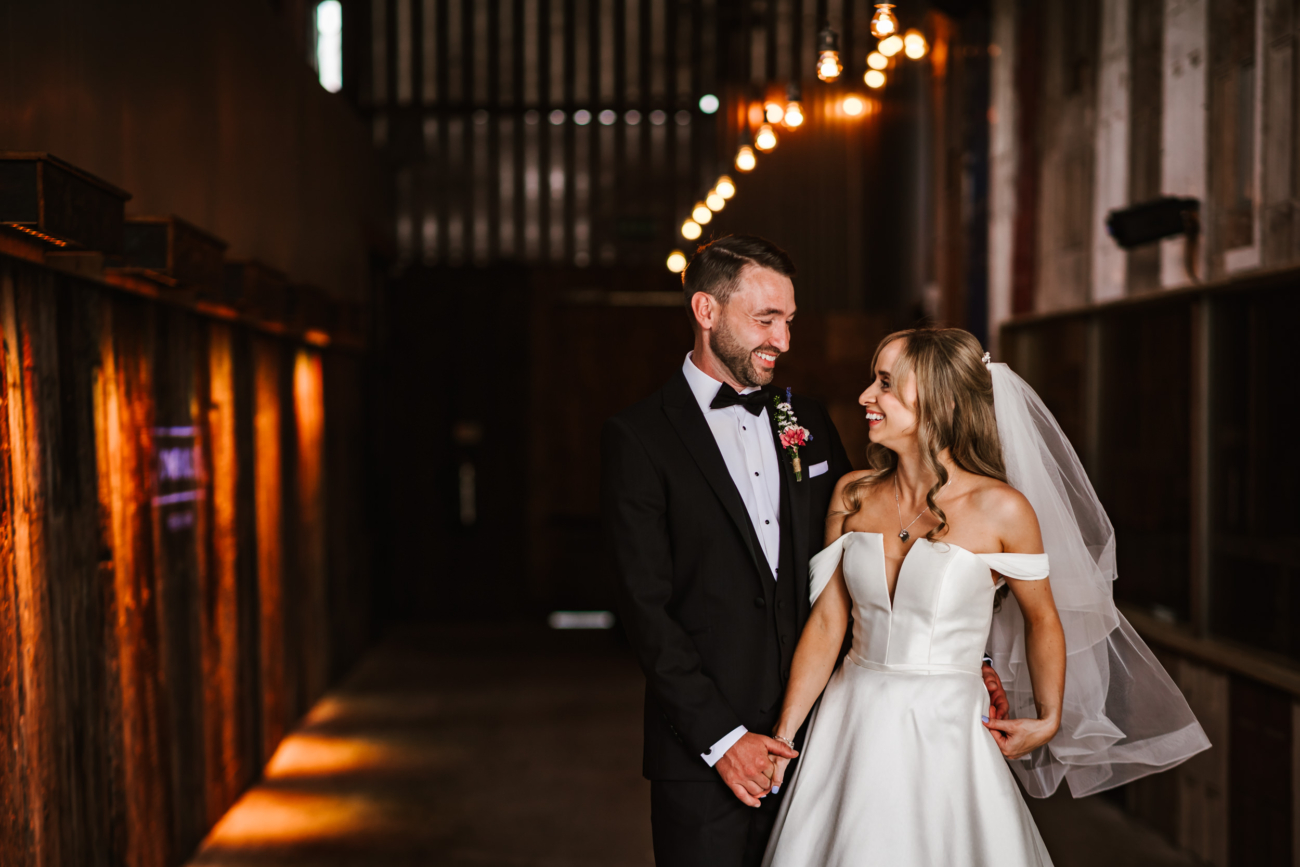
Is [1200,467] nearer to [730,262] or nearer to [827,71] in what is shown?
[827,71]

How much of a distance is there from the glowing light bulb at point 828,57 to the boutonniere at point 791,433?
202 centimetres

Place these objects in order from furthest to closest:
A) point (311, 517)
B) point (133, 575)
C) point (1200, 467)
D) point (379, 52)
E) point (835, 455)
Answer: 1. point (379, 52)
2. point (311, 517)
3. point (1200, 467)
4. point (133, 575)
5. point (835, 455)

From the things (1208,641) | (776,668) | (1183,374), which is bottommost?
(1208,641)

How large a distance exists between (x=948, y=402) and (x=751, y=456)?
0.41 m

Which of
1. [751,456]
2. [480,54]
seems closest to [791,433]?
[751,456]

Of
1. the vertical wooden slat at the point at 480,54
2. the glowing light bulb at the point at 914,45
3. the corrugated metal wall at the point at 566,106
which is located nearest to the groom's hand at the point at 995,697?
the glowing light bulb at the point at 914,45

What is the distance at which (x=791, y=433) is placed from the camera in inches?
86.4

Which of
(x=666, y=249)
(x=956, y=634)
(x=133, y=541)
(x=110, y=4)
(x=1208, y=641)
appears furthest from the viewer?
(x=666, y=249)

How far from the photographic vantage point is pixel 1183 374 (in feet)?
12.8

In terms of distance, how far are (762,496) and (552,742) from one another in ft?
10.9

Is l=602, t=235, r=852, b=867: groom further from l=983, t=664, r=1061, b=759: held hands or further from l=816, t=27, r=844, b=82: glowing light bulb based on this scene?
l=816, t=27, r=844, b=82: glowing light bulb

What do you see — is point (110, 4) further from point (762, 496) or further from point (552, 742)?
point (552, 742)

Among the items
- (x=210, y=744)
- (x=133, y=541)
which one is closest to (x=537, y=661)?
(x=210, y=744)

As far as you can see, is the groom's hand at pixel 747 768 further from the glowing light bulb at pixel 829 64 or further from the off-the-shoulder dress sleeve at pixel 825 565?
the glowing light bulb at pixel 829 64
